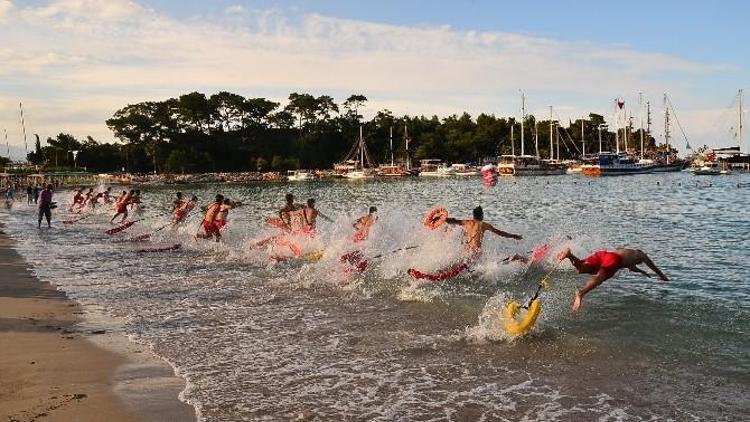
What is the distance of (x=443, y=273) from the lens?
15.5 metres

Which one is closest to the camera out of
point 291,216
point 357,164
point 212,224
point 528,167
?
point 291,216

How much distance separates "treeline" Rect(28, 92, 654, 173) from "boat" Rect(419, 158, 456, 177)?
169 inches

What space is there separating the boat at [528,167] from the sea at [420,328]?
9325cm

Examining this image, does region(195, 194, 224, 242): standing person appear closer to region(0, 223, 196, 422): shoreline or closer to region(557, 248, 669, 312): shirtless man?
region(0, 223, 196, 422): shoreline

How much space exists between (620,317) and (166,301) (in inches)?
380

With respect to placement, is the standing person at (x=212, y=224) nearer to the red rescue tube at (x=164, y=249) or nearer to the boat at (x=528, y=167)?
the red rescue tube at (x=164, y=249)

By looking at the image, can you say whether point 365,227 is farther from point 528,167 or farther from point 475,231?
point 528,167

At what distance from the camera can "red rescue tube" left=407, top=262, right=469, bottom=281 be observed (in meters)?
15.0

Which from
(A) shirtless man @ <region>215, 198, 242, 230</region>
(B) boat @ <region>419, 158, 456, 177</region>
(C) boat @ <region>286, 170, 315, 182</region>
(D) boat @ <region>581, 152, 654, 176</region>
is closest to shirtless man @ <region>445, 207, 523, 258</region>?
(A) shirtless man @ <region>215, 198, 242, 230</region>

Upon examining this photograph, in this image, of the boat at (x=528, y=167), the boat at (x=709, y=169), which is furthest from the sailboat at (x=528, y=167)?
the boat at (x=709, y=169)

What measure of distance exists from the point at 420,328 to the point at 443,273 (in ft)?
12.9

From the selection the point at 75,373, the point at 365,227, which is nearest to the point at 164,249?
the point at 365,227

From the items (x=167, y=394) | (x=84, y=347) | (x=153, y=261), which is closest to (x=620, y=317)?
(x=167, y=394)

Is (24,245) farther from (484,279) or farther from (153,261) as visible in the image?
(484,279)
